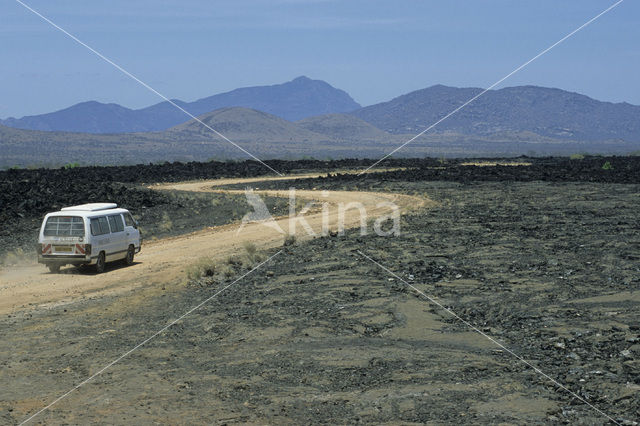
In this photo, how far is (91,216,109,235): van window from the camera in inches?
796

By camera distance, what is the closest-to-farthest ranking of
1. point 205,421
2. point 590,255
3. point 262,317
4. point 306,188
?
point 205,421 < point 262,317 < point 590,255 < point 306,188

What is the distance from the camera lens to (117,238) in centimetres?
2131

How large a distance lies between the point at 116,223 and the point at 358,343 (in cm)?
1072

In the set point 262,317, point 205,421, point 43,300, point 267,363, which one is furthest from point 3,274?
point 205,421

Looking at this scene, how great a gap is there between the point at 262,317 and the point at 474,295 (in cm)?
453

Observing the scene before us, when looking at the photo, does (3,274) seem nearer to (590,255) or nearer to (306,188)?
(590,255)

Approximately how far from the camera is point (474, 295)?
16.4 metres

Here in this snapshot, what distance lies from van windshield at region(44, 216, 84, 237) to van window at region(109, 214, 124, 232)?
1291 mm

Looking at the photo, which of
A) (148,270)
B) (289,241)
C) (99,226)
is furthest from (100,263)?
(289,241)
